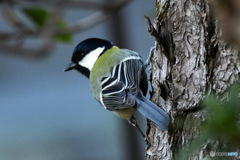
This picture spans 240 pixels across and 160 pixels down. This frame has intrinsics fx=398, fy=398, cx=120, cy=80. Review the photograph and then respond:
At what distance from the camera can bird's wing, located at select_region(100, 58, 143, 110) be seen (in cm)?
170

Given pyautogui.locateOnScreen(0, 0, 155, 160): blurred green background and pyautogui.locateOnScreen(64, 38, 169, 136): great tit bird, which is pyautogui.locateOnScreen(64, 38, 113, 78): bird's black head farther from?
pyautogui.locateOnScreen(0, 0, 155, 160): blurred green background

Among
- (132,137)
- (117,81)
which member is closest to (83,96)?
(132,137)

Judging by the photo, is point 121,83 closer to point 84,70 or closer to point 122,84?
point 122,84

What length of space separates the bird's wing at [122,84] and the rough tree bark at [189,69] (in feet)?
0.71

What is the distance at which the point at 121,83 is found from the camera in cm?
172

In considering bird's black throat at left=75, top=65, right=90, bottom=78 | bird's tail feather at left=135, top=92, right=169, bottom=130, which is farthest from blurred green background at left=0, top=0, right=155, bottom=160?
bird's tail feather at left=135, top=92, right=169, bottom=130

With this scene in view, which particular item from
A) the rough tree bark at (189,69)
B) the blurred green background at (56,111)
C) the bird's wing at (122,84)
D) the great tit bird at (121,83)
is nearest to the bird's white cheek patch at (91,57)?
the great tit bird at (121,83)

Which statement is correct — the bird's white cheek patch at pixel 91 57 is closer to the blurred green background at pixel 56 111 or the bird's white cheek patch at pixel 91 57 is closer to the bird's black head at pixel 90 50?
the bird's black head at pixel 90 50

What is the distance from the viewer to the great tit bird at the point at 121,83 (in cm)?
158

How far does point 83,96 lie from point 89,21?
2.37 meters

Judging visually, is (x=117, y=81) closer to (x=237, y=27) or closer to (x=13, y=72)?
(x=237, y=27)

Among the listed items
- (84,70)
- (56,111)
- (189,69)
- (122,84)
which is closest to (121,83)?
(122,84)

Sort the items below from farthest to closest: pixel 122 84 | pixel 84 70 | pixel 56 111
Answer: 1. pixel 56 111
2. pixel 84 70
3. pixel 122 84

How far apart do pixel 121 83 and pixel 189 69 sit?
0.43 meters
